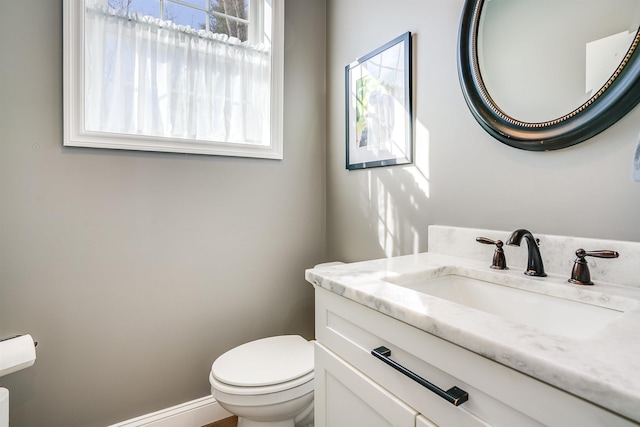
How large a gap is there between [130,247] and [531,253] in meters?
1.58

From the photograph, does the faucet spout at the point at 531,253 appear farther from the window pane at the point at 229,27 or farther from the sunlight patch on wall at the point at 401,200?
the window pane at the point at 229,27

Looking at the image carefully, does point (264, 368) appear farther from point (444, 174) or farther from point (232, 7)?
point (232, 7)

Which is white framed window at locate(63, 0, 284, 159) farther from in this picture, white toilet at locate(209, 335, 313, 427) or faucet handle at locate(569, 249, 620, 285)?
faucet handle at locate(569, 249, 620, 285)

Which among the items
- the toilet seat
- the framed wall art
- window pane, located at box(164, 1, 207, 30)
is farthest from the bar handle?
window pane, located at box(164, 1, 207, 30)

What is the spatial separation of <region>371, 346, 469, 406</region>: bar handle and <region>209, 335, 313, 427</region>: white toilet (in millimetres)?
640

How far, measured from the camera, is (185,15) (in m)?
1.56

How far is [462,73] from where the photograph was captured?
3.58 ft

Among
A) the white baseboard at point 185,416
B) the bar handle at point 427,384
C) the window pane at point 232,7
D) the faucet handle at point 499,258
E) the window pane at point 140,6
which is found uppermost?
the window pane at point 232,7

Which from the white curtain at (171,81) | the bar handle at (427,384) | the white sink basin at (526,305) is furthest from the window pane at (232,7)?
the bar handle at (427,384)

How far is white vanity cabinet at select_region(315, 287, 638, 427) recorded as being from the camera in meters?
0.43

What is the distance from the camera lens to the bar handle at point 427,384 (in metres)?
0.51

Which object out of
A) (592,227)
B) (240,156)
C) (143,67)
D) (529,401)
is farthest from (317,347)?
(143,67)

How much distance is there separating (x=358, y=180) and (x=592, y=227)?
1035 mm

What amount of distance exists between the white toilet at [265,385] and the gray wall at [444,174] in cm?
67
